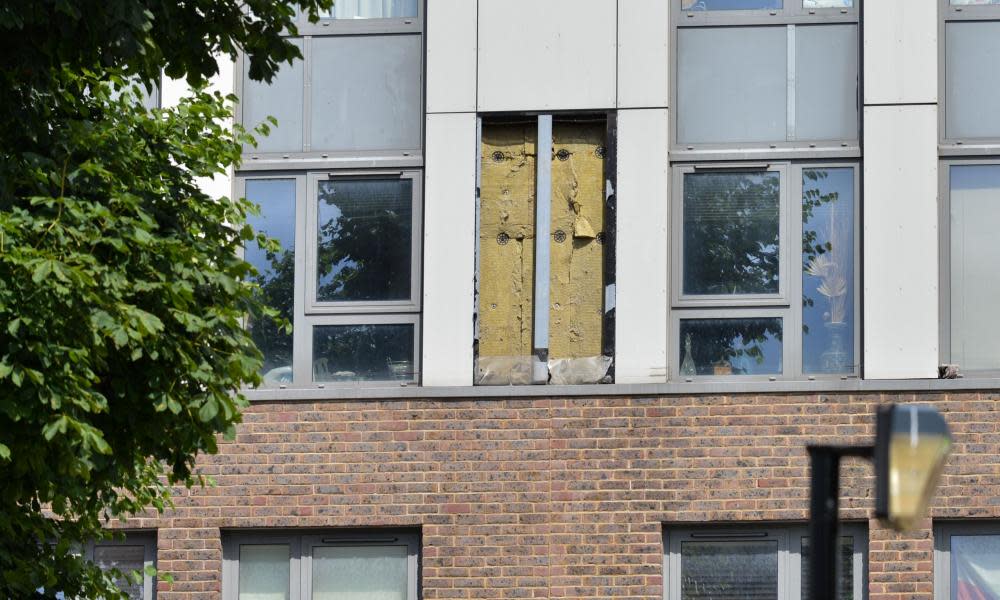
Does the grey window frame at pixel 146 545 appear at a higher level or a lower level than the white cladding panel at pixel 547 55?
lower

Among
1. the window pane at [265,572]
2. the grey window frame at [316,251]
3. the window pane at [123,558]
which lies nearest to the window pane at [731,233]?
the grey window frame at [316,251]

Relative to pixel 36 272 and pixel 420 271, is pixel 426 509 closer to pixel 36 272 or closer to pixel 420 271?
pixel 420 271

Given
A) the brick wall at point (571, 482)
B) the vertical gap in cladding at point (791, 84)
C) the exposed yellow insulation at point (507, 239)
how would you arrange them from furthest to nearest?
the vertical gap in cladding at point (791, 84), the exposed yellow insulation at point (507, 239), the brick wall at point (571, 482)

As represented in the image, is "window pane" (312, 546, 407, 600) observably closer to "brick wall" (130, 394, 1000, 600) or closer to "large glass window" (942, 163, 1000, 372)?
"brick wall" (130, 394, 1000, 600)

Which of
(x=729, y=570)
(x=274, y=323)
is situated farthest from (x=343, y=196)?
(x=729, y=570)

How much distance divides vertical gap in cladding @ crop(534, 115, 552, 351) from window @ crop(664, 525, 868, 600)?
1.85 meters

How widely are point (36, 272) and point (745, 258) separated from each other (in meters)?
6.67

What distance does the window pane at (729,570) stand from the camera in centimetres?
1256

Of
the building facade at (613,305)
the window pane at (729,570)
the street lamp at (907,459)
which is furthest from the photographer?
the window pane at (729,570)

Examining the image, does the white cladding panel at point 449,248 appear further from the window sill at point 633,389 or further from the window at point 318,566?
the window at point 318,566

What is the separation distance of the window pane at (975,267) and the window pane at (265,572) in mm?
5341

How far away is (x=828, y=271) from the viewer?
12.8m

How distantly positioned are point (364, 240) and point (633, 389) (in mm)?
2464

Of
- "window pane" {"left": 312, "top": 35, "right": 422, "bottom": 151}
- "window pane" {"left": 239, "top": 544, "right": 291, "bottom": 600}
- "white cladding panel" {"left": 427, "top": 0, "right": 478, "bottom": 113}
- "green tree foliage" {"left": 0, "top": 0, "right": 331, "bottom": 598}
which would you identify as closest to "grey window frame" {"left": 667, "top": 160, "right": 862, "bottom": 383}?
"white cladding panel" {"left": 427, "top": 0, "right": 478, "bottom": 113}
